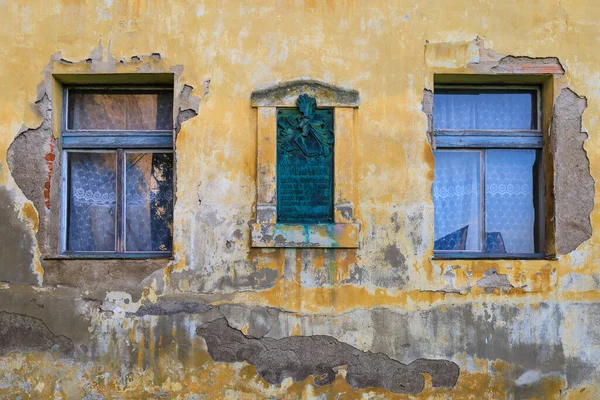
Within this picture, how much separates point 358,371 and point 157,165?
7.26 feet

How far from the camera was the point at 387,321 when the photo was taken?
487 cm

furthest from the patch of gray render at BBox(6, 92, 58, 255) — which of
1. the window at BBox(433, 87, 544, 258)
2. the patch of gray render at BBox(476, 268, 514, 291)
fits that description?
the patch of gray render at BBox(476, 268, 514, 291)

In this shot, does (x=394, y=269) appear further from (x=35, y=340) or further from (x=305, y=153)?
(x=35, y=340)

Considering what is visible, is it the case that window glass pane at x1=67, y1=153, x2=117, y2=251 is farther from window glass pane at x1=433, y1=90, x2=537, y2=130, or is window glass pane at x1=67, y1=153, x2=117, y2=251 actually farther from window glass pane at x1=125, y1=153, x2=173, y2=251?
window glass pane at x1=433, y1=90, x2=537, y2=130

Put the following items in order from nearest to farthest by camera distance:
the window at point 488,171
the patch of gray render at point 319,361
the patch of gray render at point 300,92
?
1. the patch of gray render at point 319,361
2. the patch of gray render at point 300,92
3. the window at point 488,171

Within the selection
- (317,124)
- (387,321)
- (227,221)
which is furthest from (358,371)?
(317,124)

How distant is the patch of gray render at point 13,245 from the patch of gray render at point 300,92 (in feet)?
6.46

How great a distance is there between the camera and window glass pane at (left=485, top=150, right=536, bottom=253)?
516 cm

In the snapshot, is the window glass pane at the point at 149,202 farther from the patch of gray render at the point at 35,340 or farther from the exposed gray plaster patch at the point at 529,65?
the exposed gray plaster patch at the point at 529,65

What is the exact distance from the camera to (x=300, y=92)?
4941 mm

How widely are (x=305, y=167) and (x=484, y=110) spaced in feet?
4.99

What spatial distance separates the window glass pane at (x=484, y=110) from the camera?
17.1 ft

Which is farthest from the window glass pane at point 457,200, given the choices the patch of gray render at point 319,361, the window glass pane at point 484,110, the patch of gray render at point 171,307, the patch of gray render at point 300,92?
the patch of gray render at point 171,307

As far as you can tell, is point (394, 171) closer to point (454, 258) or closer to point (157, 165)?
point (454, 258)
